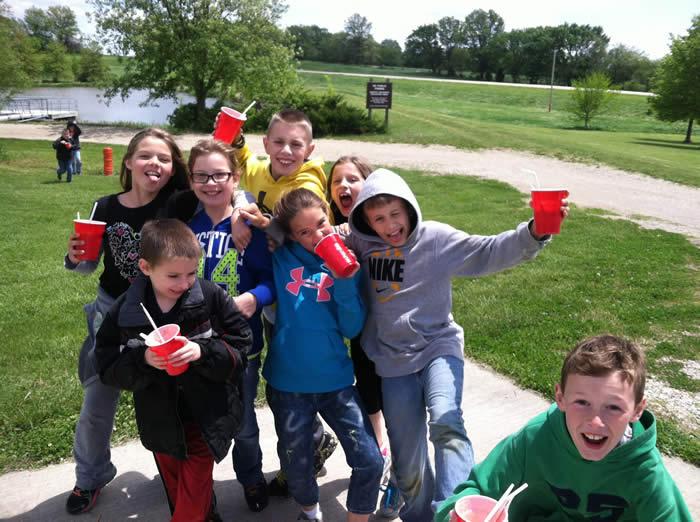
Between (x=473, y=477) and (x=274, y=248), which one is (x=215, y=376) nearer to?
(x=274, y=248)

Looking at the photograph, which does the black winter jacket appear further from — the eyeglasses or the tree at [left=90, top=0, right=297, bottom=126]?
the tree at [left=90, top=0, right=297, bottom=126]

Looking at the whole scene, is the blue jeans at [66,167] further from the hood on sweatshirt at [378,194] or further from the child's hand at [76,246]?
the hood on sweatshirt at [378,194]

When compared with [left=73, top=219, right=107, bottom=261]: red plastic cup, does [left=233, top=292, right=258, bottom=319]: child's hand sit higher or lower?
lower

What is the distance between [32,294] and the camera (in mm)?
6305

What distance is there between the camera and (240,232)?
A: 2738 millimetres

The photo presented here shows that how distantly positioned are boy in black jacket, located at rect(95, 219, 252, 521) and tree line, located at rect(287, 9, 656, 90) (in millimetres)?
61851

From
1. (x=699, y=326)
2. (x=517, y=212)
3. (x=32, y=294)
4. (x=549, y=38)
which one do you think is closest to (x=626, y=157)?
(x=517, y=212)

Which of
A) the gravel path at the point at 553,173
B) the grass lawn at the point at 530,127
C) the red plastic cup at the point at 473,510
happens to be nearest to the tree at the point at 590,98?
the grass lawn at the point at 530,127

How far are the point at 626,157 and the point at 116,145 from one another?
16601 mm

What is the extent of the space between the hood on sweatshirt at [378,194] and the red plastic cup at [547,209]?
533mm

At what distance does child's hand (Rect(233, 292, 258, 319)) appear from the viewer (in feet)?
8.75

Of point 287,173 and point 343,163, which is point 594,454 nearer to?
point 343,163

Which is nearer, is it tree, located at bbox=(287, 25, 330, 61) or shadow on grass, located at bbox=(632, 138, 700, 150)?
shadow on grass, located at bbox=(632, 138, 700, 150)

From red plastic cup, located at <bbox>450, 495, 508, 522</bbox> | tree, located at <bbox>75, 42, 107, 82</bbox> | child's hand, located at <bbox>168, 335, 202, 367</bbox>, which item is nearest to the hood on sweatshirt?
child's hand, located at <bbox>168, 335, 202, 367</bbox>
